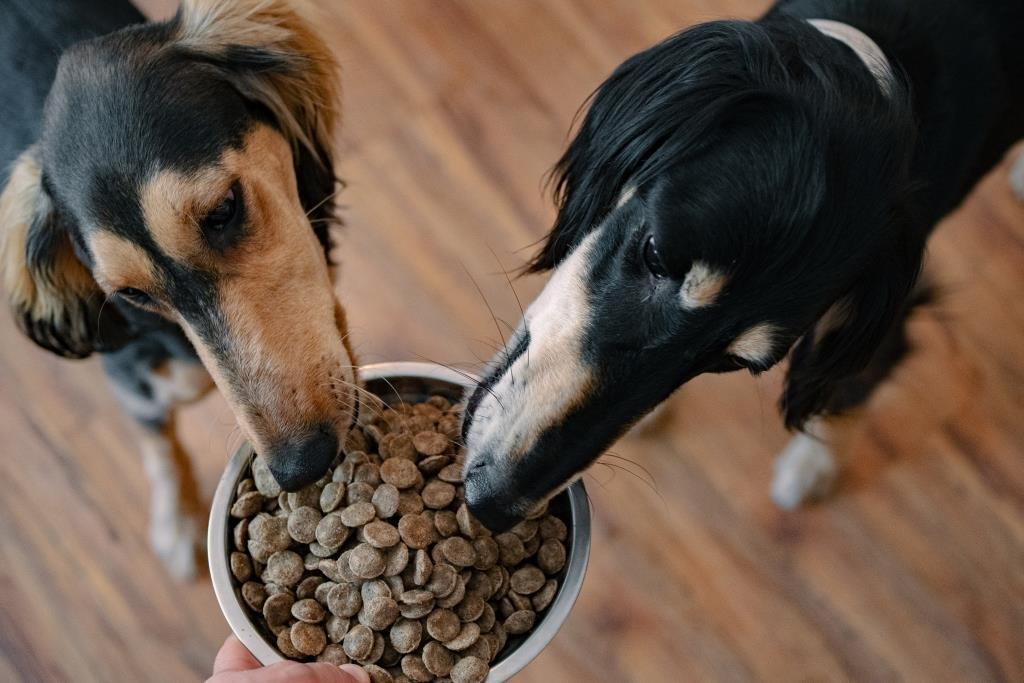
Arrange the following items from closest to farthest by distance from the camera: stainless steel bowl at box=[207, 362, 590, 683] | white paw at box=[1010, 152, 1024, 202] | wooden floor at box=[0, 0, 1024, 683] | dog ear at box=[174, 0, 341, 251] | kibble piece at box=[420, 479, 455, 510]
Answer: stainless steel bowl at box=[207, 362, 590, 683] < kibble piece at box=[420, 479, 455, 510] < dog ear at box=[174, 0, 341, 251] < wooden floor at box=[0, 0, 1024, 683] < white paw at box=[1010, 152, 1024, 202]

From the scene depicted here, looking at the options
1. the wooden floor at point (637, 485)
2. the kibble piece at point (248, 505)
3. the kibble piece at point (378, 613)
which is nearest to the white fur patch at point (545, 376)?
the kibble piece at point (378, 613)

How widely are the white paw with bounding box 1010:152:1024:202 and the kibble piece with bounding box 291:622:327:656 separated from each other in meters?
1.98

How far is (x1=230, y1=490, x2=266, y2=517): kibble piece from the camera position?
1156mm

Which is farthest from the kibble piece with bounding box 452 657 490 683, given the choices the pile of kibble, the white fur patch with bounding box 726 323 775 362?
the white fur patch with bounding box 726 323 775 362

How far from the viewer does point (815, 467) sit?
1821mm

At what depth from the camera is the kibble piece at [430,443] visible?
119 centimetres

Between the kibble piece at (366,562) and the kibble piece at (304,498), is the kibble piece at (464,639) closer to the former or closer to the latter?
the kibble piece at (366,562)

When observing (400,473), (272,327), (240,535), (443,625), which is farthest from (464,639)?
(272,327)

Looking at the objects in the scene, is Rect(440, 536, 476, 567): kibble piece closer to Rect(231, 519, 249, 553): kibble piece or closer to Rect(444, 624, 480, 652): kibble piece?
Rect(444, 624, 480, 652): kibble piece

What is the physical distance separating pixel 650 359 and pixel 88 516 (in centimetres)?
143

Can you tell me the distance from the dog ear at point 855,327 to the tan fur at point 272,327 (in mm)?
711

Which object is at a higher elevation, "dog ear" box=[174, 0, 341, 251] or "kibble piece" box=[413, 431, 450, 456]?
"dog ear" box=[174, 0, 341, 251]

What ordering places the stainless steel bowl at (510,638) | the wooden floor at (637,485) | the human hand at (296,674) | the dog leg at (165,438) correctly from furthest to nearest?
the wooden floor at (637,485) < the dog leg at (165,438) < the stainless steel bowl at (510,638) < the human hand at (296,674)

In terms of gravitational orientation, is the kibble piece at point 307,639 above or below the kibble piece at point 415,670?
above
